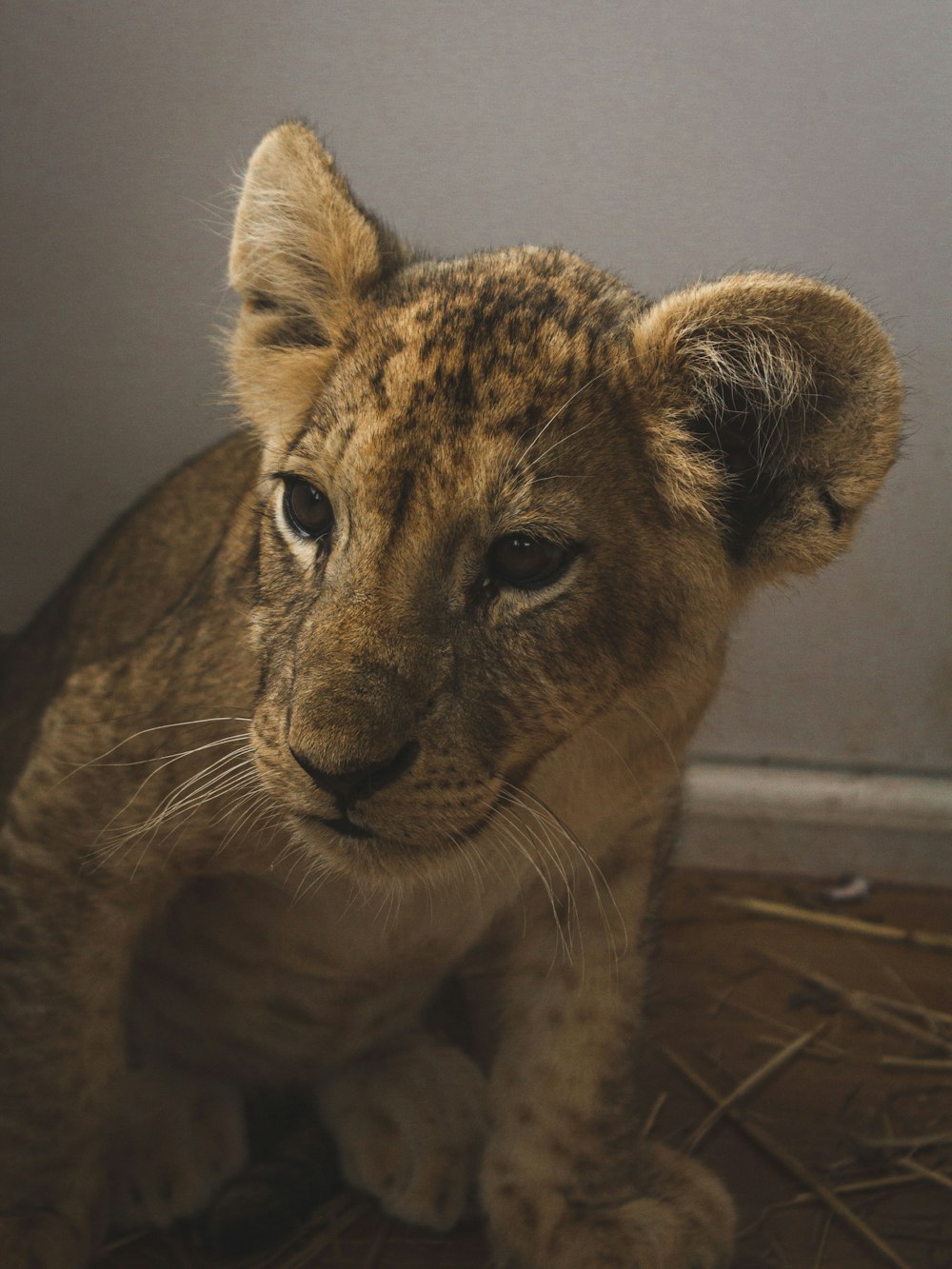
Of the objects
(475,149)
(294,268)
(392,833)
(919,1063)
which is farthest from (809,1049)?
(475,149)

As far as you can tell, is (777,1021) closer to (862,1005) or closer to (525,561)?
(862,1005)

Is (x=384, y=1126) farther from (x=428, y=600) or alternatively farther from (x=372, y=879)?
(x=428, y=600)

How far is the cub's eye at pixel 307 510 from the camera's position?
1.61 metres

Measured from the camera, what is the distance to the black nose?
1.39m

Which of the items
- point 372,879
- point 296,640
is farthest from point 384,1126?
point 296,640

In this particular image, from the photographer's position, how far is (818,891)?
3006 millimetres

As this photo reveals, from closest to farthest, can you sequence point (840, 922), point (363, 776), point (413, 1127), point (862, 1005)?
point (363, 776) → point (413, 1127) → point (862, 1005) → point (840, 922)

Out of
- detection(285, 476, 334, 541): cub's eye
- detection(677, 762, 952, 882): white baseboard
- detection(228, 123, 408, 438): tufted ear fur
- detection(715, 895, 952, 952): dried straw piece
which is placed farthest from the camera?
detection(677, 762, 952, 882): white baseboard

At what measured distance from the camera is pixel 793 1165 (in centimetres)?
214

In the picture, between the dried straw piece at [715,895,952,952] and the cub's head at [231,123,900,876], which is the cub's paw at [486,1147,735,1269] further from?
the dried straw piece at [715,895,952,952]

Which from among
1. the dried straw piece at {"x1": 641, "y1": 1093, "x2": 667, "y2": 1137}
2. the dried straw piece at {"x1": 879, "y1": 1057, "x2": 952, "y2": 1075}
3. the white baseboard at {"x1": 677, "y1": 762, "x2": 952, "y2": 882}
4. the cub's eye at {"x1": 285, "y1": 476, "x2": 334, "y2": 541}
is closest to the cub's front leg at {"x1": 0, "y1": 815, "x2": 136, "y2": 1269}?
the cub's eye at {"x1": 285, "y1": 476, "x2": 334, "y2": 541}

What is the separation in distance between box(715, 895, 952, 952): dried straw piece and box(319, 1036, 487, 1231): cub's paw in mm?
923

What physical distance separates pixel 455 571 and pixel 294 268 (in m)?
0.57

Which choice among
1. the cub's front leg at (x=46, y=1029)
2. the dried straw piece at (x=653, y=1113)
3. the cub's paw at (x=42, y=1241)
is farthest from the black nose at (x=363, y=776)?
the dried straw piece at (x=653, y=1113)
